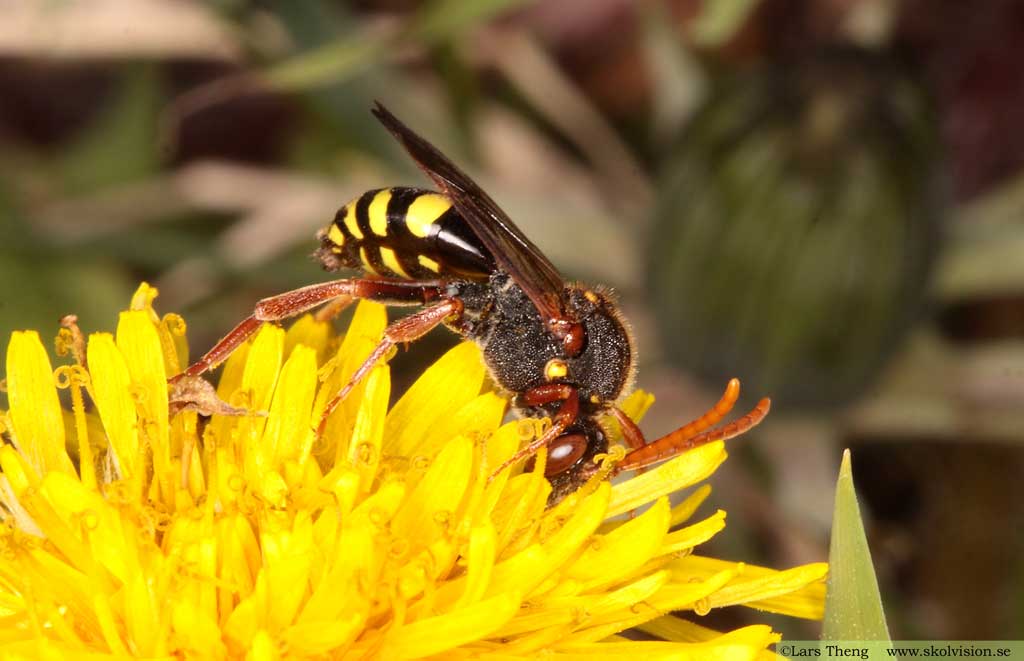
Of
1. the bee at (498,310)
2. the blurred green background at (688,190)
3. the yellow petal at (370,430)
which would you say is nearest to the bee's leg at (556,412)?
the bee at (498,310)

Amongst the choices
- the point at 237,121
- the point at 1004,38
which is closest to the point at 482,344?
the point at 237,121

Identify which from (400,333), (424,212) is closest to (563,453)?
(400,333)

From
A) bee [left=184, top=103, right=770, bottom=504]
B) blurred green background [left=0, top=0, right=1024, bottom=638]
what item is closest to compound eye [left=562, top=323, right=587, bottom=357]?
bee [left=184, top=103, right=770, bottom=504]

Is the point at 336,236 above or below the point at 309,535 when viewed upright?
above

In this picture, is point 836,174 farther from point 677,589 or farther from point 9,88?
point 9,88

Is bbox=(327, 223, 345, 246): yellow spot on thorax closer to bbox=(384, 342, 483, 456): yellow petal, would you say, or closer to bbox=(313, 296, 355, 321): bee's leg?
bbox=(313, 296, 355, 321): bee's leg

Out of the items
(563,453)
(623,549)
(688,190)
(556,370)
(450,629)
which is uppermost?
(688,190)

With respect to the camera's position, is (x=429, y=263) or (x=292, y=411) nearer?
(x=292, y=411)

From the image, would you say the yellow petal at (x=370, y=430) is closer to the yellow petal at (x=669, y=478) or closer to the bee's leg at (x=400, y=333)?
the bee's leg at (x=400, y=333)

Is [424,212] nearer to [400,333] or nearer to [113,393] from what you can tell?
[400,333]

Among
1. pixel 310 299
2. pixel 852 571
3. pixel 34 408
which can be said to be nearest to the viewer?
pixel 852 571
